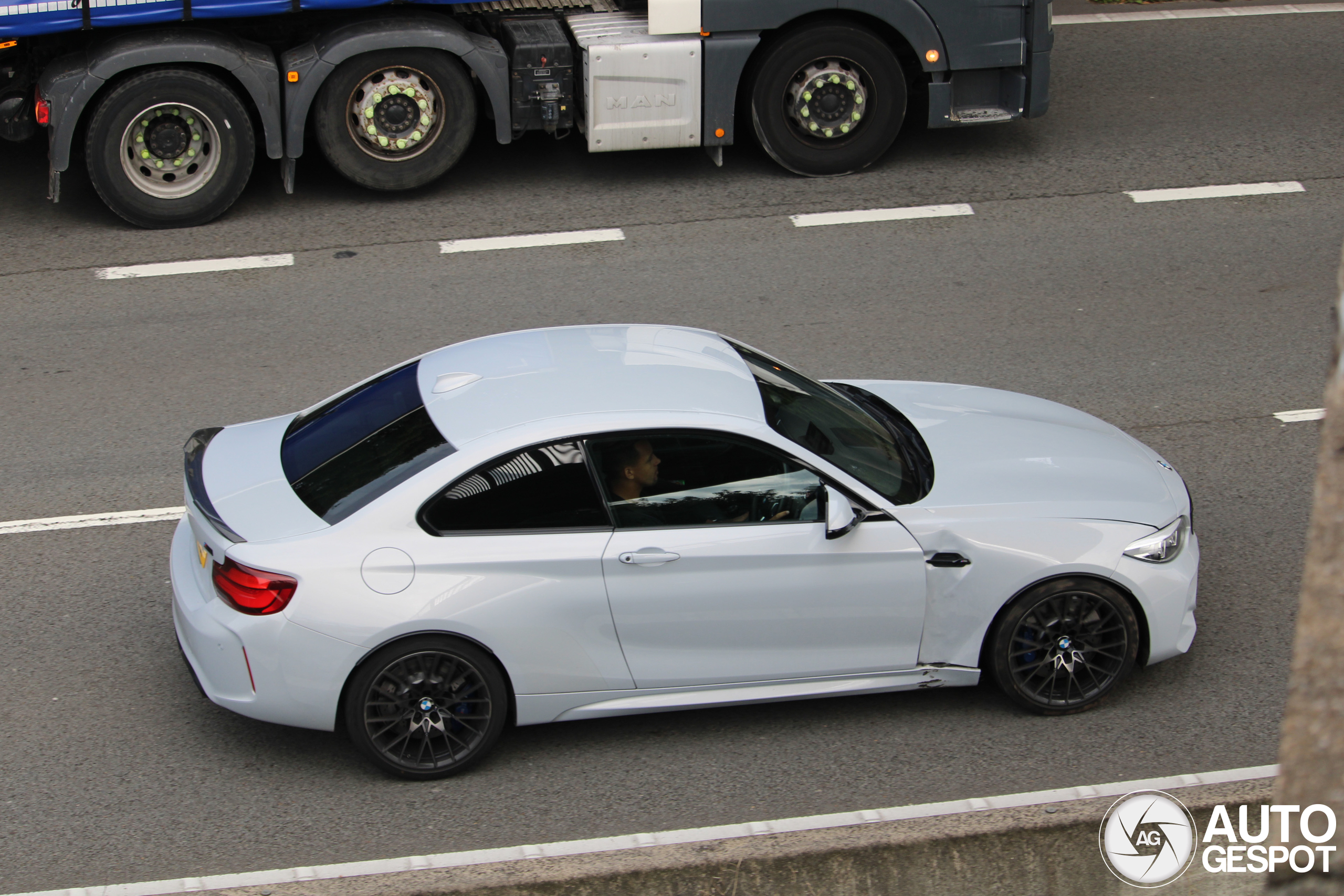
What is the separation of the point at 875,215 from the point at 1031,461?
17.8 ft

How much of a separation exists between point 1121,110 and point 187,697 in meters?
9.97

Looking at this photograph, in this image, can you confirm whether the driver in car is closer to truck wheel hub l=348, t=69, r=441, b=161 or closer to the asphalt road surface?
the asphalt road surface

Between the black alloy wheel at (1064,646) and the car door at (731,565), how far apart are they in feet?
1.38

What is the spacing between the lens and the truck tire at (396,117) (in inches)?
436

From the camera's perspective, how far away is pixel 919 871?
4344 mm

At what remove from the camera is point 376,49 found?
429 inches

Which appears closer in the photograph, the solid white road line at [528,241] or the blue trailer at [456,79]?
the blue trailer at [456,79]

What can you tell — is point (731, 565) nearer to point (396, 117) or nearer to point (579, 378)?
point (579, 378)

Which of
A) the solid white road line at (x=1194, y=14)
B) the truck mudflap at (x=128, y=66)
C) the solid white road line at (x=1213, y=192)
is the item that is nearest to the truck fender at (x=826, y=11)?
the solid white road line at (x=1213, y=192)

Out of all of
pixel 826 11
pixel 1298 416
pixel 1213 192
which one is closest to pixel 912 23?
pixel 826 11

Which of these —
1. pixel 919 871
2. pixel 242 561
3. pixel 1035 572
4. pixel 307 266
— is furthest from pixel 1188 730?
pixel 307 266

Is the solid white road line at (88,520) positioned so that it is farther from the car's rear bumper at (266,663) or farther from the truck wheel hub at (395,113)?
the truck wheel hub at (395,113)

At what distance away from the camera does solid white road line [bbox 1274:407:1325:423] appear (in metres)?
8.38

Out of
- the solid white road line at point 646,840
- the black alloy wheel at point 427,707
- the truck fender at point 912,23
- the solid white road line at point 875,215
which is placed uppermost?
the truck fender at point 912,23
